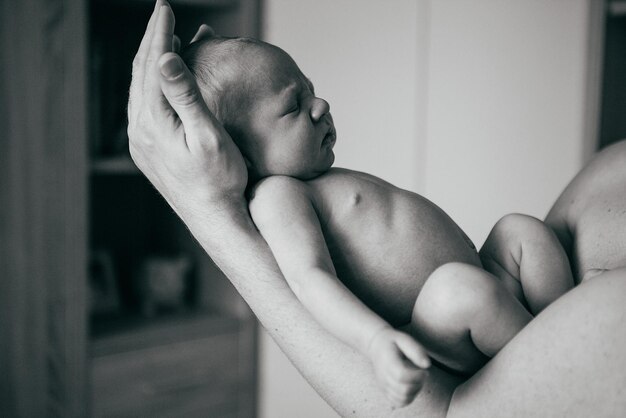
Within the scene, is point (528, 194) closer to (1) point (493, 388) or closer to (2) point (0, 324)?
(1) point (493, 388)

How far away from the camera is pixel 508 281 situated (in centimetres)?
80

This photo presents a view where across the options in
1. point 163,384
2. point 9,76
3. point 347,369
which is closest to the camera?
point 347,369

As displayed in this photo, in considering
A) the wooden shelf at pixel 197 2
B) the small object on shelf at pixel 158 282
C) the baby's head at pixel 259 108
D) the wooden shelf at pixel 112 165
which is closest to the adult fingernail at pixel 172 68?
the baby's head at pixel 259 108

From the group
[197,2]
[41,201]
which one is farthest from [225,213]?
[197,2]

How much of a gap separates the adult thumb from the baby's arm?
11cm

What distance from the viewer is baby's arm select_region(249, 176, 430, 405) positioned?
523 millimetres

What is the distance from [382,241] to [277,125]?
0.20 m

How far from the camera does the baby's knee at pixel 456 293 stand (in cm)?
63

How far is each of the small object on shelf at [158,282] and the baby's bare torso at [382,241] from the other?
147 cm

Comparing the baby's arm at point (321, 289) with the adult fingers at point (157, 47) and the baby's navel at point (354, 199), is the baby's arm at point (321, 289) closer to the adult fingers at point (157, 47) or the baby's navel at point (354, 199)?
the baby's navel at point (354, 199)

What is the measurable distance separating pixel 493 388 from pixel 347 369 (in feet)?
0.55

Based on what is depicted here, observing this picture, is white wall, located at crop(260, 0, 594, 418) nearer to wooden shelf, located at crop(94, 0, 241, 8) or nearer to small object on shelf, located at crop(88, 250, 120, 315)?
wooden shelf, located at crop(94, 0, 241, 8)

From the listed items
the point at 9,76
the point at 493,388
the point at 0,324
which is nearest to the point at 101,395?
the point at 0,324

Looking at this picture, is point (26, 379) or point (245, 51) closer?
point (245, 51)
